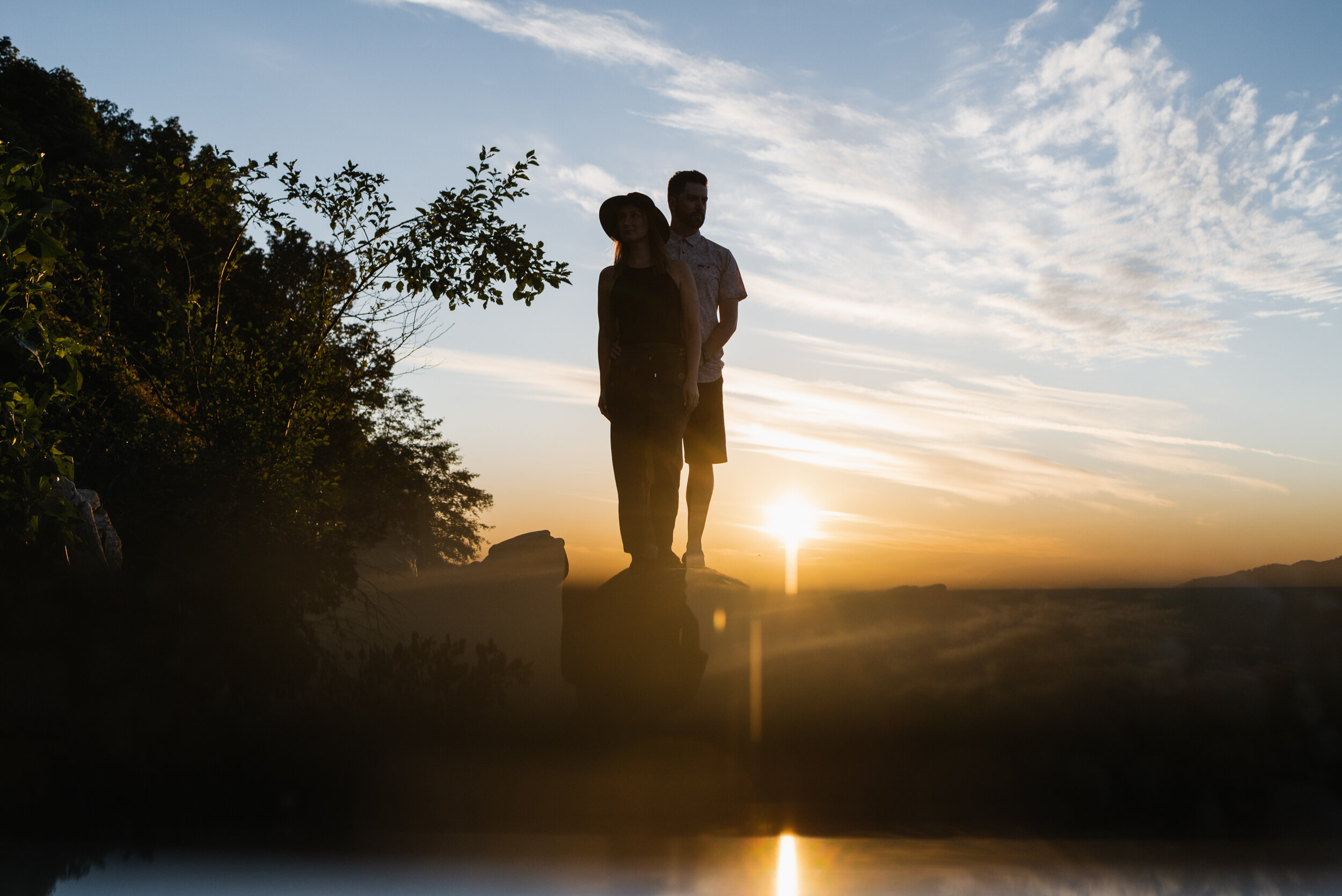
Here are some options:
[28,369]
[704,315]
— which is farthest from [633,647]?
[704,315]

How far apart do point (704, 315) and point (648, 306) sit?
4.42 feet

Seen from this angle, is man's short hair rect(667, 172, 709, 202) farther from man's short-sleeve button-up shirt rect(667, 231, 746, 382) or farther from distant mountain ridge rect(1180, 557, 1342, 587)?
distant mountain ridge rect(1180, 557, 1342, 587)

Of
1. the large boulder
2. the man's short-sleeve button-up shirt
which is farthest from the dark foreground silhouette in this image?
the man's short-sleeve button-up shirt

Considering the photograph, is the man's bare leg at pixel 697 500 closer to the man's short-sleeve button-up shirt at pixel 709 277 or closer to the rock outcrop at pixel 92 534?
the man's short-sleeve button-up shirt at pixel 709 277

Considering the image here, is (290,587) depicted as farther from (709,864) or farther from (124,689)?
(709,864)

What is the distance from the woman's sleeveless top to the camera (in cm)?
670

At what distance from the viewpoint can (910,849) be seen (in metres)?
2.95

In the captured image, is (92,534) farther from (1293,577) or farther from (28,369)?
(1293,577)

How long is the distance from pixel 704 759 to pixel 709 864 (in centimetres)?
88

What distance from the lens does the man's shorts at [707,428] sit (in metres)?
7.93

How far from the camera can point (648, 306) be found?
6.70 metres

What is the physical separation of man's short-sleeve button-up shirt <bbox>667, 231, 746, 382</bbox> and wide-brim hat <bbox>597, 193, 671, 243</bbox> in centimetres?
101

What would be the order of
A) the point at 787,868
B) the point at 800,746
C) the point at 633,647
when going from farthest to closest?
the point at 633,647 < the point at 800,746 < the point at 787,868

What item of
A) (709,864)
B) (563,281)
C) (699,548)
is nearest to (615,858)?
(709,864)
